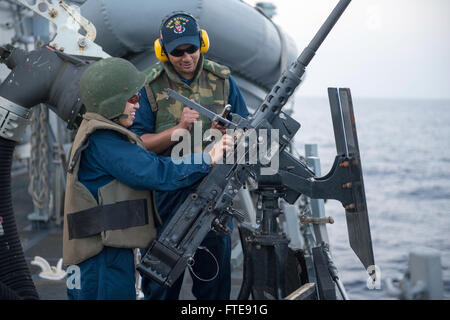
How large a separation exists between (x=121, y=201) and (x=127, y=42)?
7.68 ft

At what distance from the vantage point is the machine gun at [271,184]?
8.21ft

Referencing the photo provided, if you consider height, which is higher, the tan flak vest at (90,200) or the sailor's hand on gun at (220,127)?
the sailor's hand on gun at (220,127)

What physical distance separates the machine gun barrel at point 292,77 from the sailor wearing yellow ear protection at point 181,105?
15.0 inches

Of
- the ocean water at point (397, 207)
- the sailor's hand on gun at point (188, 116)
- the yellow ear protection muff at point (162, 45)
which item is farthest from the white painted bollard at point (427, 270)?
the yellow ear protection muff at point (162, 45)

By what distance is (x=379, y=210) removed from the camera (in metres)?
21.3

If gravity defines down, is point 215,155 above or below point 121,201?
above

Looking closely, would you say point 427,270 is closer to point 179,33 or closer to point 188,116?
point 188,116

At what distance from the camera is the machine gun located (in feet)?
8.21

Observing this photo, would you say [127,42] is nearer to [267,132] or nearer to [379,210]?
[267,132]

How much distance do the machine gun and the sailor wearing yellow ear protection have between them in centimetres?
37

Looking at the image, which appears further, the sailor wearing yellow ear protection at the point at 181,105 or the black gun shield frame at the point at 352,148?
the sailor wearing yellow ear protection at the point at 181,105

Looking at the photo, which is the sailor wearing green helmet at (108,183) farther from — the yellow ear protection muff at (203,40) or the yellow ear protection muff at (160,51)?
the yellow ear protection muff at (203,40)

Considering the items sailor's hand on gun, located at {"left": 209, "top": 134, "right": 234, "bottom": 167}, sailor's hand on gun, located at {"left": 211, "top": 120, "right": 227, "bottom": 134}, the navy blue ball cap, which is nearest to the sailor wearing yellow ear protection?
the navy blue ball cap
